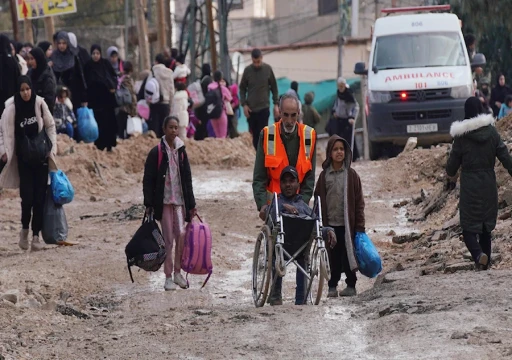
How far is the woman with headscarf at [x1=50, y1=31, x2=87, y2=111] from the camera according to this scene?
20.0 metres

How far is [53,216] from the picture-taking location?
13.6 meters

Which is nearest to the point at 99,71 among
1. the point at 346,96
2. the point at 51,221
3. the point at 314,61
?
the point at 346,96

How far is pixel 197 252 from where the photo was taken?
11.4 meters

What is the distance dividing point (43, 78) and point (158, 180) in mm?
4632

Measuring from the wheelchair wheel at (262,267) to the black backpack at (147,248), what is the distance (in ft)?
5.04

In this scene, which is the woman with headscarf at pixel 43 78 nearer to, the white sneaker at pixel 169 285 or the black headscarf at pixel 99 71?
the white sneaker at pixel 169 285

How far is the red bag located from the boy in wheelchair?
5.50 feet

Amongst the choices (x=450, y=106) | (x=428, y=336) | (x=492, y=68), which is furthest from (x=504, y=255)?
(x=492, y=68)

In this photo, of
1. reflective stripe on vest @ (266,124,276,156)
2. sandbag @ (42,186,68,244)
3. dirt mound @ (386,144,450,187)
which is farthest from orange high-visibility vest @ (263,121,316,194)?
dirt mound @ (386,144,450,187)

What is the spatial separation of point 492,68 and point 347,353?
97.6 feet

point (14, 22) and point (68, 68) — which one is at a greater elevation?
point (68, 68)

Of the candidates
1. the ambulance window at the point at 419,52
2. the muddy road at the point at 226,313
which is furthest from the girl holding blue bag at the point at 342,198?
the ambulance window at the point at 419,52

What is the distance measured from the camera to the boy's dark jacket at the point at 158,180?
11.3 metres

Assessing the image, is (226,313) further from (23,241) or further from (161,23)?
(161,23)
